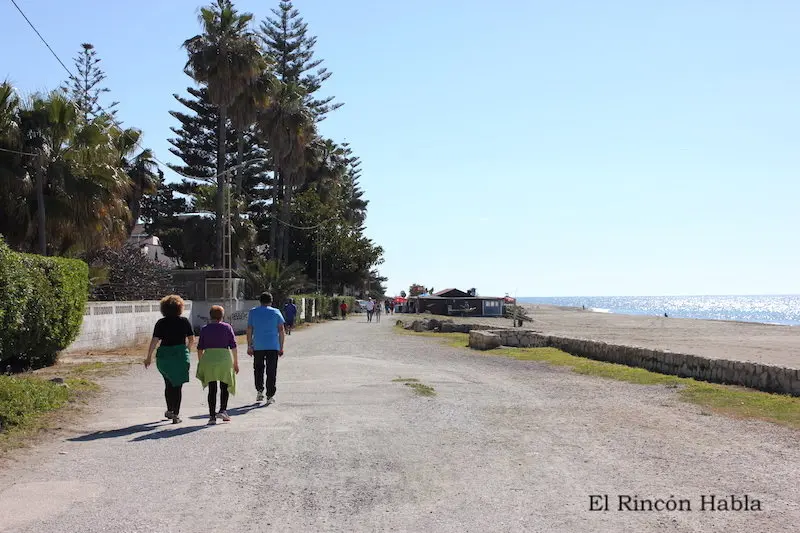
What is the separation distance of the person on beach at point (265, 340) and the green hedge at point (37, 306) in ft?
13.7

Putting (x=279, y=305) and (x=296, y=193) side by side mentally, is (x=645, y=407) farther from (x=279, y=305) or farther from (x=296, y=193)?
(x=296, y=193)

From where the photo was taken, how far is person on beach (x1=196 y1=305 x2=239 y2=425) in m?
9.80

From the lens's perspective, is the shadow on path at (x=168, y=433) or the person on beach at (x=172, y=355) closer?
the shadow on path at (x=168, y=433)

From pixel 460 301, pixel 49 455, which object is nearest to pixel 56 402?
pixel 49 455

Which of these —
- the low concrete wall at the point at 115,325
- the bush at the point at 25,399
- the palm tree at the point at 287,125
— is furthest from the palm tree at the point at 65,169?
the palm tree at the point at 287,125

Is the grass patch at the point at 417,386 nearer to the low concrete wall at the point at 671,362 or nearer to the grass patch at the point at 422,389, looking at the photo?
the grass patch at the point at 422,389

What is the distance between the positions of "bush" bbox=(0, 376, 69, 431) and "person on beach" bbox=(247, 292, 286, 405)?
2639mm

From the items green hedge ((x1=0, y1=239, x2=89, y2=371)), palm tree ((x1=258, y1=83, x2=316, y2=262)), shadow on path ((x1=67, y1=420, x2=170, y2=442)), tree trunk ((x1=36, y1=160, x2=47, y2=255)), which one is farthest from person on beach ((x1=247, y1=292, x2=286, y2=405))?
palm tree ((x1=258, y1=83, x2=316, y2=262))

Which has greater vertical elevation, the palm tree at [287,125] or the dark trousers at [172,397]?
the palm tree at [287,125]

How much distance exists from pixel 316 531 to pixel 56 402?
666 centimetres

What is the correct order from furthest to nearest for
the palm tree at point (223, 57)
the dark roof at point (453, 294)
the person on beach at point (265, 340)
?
the dark roof at point (453, 294)
the palm tree at point (223, 57)
the person on beach at point (265, 340)

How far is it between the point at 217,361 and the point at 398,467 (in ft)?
11.5

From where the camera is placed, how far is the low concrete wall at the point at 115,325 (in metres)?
20.8

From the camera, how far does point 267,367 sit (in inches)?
455
